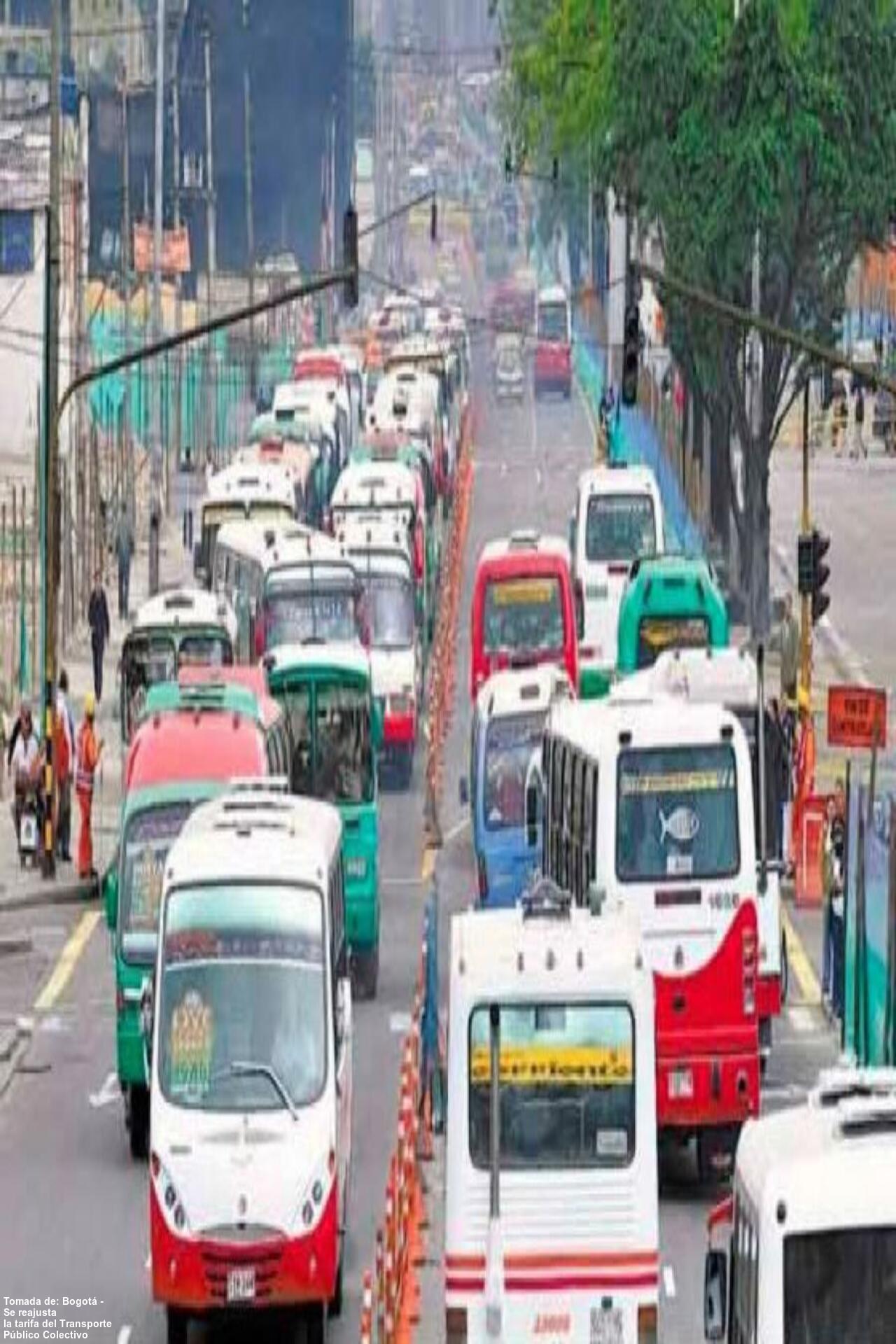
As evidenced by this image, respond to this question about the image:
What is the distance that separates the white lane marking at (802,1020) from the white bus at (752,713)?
0.85 ft

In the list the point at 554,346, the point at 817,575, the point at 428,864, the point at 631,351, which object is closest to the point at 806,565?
the point at 817,575

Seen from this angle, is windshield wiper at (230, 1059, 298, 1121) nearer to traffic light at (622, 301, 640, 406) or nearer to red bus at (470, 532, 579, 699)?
traffic light at (622, 301, 640, 406)

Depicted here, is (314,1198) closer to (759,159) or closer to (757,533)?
(759,159)

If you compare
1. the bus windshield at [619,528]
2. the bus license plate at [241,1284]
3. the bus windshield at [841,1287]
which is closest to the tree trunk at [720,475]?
the bus windshield at [619,528]

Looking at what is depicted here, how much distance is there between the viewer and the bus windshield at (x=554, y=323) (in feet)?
507

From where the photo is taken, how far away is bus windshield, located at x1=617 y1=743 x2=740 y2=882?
36938 mm

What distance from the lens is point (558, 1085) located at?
29391 millimetres

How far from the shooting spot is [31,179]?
109312 mm

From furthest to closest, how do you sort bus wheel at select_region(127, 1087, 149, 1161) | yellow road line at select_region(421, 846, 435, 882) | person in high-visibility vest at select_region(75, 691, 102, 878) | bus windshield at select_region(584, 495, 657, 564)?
bus windshield at select_region(584, 495, 657, 564) < yellow road line at select_region(421, 846, 435, 882) < person in high-visibility vest at select_region(75, 691, 102, 878) < bus wheel at select_region(127, 1087, 149, 1161)

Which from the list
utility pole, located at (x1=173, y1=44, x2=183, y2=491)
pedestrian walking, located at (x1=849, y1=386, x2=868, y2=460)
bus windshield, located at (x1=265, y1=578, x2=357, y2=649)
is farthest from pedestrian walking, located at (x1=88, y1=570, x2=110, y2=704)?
pedestrian walking, located at (x1=849, y1=386, x2=868, y2=460)

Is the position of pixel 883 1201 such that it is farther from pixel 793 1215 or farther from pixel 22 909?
pixel 22 909

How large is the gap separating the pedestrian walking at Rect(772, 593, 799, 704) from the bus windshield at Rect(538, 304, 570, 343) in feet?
264

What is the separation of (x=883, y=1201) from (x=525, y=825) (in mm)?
23027

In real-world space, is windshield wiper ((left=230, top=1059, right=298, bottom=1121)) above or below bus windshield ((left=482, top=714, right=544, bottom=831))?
above
